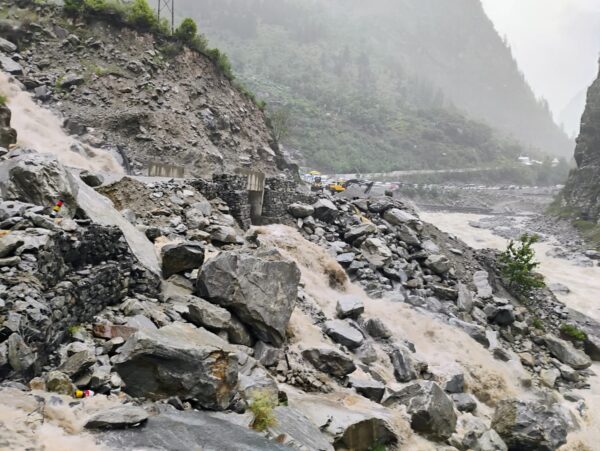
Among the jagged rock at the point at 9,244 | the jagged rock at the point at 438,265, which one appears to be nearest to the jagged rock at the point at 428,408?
the jagged rock at the point at 9,244

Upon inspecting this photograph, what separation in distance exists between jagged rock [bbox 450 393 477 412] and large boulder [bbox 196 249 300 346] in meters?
4.64

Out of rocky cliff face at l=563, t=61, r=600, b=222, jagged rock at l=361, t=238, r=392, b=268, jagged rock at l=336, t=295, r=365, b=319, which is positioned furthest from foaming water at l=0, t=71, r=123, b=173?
rocky cliff face at l=563, t=61, r=600, b=222

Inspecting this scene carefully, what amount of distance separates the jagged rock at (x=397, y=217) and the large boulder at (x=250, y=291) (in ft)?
38.7

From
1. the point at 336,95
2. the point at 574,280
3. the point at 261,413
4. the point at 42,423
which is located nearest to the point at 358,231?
the point at 261,413

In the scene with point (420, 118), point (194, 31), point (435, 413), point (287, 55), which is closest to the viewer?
point (435, 413)

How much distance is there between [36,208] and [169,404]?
3.71 metres

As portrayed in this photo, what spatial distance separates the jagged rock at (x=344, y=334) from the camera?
34.8ft

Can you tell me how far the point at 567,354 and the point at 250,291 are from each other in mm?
13096

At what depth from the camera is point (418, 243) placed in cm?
1920

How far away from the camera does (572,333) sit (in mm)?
18391

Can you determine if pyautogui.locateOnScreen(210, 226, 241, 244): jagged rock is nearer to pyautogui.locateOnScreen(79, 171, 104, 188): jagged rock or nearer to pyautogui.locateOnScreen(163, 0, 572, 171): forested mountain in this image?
pyautogui.locateOnScreen(79, 171, 104, 188): jagged rock

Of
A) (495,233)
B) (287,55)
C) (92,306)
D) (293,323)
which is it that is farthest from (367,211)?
(287,55)

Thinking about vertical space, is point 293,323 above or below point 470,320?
above

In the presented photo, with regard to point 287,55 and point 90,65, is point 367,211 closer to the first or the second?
point 90,65
